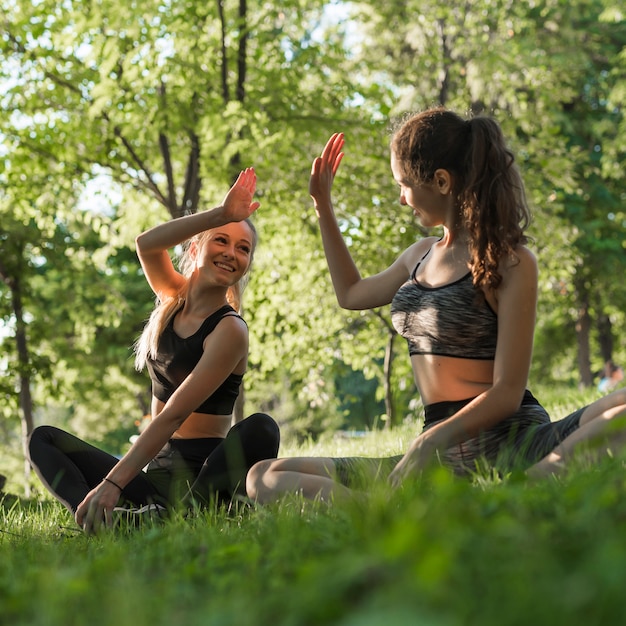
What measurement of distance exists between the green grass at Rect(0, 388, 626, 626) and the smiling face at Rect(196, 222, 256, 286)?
7.96 feet

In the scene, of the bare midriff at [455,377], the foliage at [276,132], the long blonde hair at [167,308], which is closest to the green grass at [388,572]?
the bare midriff at [455,377]

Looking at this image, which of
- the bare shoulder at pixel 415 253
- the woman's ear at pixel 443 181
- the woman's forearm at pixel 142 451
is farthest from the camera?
the bare shoulder at pixel 415 253

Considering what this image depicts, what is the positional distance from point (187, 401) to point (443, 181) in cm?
164

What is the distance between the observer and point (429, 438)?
137 inches

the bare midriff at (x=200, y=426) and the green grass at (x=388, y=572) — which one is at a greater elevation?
the green grass at (x=388, y=572)

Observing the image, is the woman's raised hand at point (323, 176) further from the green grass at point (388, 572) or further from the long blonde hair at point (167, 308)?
the green grass at point (388, 572)

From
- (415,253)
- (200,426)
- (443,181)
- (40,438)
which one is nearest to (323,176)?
(415,253)

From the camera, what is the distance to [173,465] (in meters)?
4.55

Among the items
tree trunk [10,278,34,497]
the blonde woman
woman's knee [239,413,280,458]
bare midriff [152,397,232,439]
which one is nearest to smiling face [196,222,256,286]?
the blonde woman

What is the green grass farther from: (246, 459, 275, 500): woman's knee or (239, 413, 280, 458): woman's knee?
(239, 413, 280, 458): woman's knee

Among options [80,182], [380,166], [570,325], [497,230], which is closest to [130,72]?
[80,182]

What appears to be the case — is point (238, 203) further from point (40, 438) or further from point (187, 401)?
point (40, 438)

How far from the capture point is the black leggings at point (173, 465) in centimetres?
420

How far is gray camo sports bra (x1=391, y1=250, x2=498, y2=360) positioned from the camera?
12.2ft
